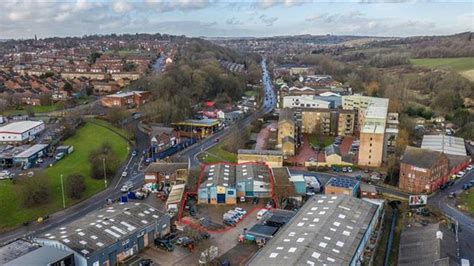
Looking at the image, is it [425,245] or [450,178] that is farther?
[450,178]

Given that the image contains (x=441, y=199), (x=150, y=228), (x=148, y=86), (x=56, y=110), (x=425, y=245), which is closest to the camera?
(x=425, y=245)

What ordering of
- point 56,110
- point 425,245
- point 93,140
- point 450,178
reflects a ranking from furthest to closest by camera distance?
point 56,110, point 93,140, point 450,178, point 425,245

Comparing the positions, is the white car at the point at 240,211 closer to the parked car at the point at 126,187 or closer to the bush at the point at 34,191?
the parked car at the point at 126,187

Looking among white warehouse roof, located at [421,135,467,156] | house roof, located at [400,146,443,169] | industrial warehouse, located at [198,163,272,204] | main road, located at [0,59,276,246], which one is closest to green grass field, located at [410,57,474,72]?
white warehouse roof, located at [421,135,467,156]

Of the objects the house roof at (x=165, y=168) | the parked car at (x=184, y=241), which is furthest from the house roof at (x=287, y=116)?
the parked car at (x=184, y=241)

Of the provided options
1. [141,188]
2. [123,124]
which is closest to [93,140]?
[123,124]

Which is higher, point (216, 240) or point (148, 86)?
point (148, 86)

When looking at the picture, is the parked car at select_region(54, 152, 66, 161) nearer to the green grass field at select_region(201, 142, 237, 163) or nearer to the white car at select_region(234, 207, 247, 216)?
the green grass field at select_region(201, 142, 237, 163)

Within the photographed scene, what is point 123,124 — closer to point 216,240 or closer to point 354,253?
point 216,240
